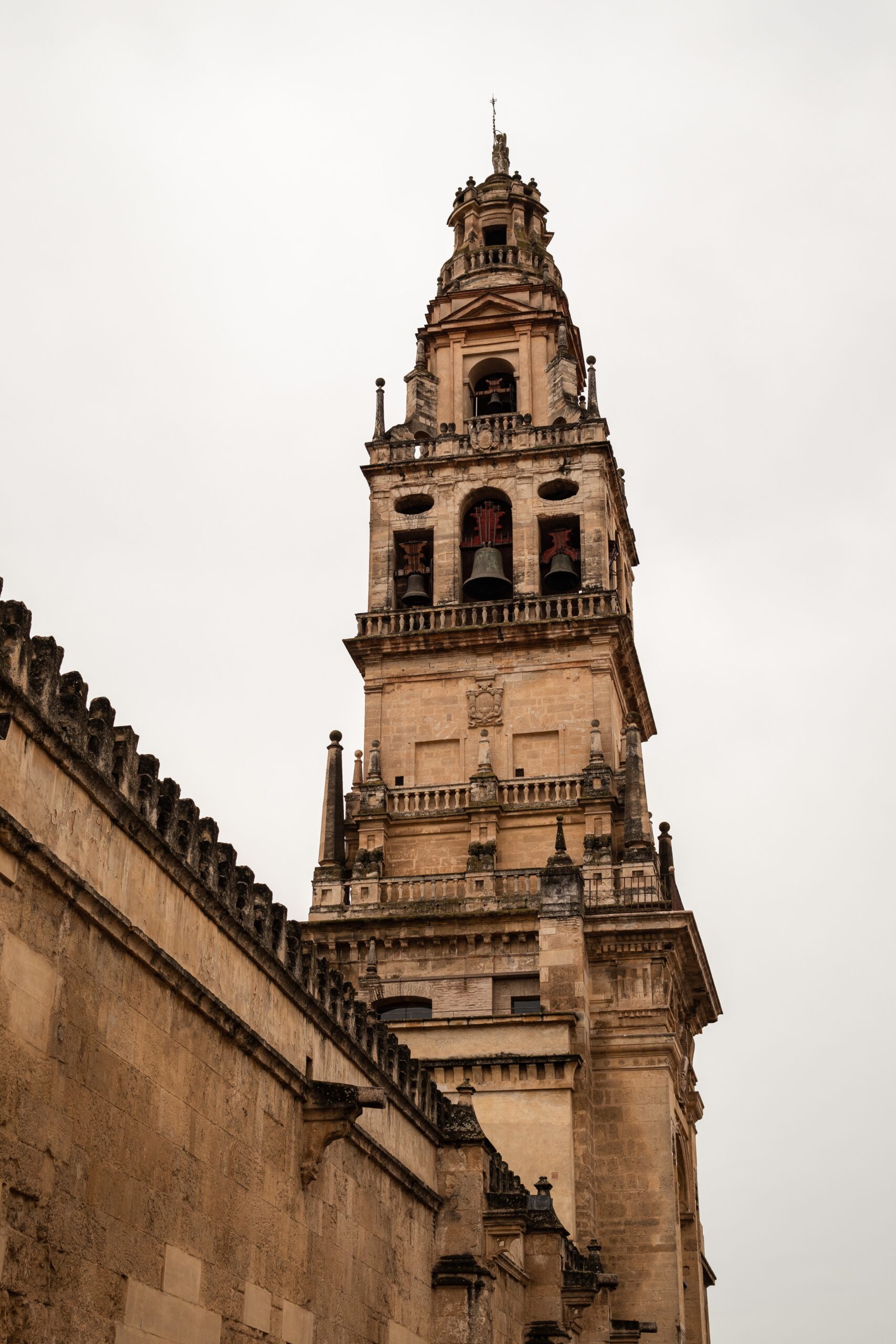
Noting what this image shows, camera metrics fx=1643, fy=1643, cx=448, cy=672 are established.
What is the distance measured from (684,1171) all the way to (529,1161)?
20.8ft

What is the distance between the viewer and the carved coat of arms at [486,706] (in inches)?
1425

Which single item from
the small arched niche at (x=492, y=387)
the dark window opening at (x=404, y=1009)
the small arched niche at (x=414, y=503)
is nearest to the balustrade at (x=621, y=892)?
the dark window opening at (x=404, y=1009)

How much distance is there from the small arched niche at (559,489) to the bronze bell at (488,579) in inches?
81.4

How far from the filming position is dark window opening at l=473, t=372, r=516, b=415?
41.7 metres

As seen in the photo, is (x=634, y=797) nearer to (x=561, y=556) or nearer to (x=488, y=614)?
(x=488, y=614)

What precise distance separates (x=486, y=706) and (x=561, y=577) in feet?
12.8

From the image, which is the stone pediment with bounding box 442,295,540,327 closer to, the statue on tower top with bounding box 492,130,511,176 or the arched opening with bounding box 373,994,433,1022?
the statue on tower top with bounding box 492,130,511,176

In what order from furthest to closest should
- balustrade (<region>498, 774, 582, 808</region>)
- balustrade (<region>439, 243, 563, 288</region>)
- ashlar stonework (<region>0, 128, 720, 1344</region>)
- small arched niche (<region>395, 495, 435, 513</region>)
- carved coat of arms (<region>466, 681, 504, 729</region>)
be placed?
balustrade (<region>439, 243, 563, 288</region>) → small arched niche (<region>395, 495, 435, 513</region>) → carved coat of arms (<region>466, 681, 504, 729</region>) → balustrade (<region>498, 774, 582, 808</region>) → ashlar stonework (<region>0, 128, 720, 1344</region>)

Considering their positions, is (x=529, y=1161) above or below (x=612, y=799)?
below

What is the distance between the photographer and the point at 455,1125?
2178cm

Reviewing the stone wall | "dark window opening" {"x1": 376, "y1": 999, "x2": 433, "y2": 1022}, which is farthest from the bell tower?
the stone wall

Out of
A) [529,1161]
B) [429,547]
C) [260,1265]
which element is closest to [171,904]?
[260,1265]

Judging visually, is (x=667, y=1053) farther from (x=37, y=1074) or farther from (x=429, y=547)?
(x=37, y=1074)

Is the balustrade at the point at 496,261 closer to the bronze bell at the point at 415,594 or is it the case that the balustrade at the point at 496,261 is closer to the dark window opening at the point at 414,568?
the dark window opening at the point at 414,568
